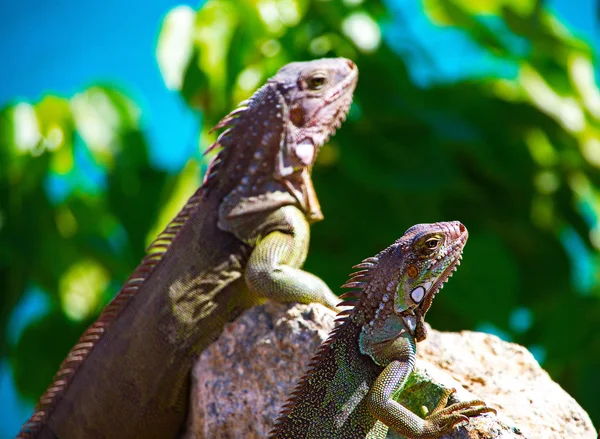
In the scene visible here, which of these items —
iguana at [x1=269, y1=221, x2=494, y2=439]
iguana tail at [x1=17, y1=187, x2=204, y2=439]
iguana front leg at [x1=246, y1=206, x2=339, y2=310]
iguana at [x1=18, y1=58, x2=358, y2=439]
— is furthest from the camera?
iguana tail at [x1=17, y1=187, x2=204, y2=439]

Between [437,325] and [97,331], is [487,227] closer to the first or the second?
[437,325]

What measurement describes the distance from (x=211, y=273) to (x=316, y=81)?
1118 mm

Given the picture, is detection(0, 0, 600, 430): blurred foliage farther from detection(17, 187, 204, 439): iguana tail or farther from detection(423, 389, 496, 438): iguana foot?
detection(423, 389, 496, 438): iguana foot

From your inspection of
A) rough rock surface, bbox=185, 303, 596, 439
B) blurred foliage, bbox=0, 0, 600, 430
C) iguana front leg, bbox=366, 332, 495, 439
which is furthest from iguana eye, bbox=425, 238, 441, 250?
blurred foliage, bbox=0, 0, 600, 430

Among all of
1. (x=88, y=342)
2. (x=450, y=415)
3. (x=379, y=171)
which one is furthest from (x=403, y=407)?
(x=379, y=171)

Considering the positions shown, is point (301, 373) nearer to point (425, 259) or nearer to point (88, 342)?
point (425, 259)

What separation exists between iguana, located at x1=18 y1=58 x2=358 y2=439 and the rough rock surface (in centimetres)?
13

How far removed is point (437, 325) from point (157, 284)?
265 centimetres

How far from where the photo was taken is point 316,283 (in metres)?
3.66

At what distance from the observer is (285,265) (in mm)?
3768

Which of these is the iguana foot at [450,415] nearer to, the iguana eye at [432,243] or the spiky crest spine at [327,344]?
the spiky crest spine at [327,344]

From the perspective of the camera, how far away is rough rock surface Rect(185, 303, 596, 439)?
10.2 feet

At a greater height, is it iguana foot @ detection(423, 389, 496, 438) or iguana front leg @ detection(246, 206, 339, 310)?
iguana front leg @ detection(246, 206, 339, 310)

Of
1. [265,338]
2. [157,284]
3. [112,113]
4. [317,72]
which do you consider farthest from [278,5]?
[265,338]
